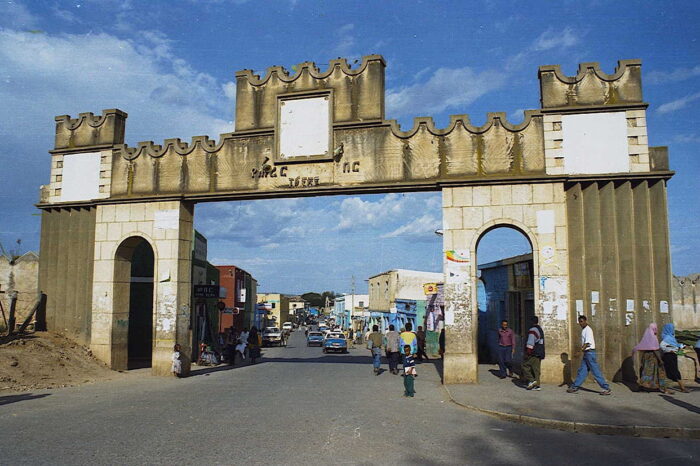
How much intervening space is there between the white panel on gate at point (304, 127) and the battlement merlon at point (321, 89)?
281mm

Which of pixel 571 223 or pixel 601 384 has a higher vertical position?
pixel 571 223

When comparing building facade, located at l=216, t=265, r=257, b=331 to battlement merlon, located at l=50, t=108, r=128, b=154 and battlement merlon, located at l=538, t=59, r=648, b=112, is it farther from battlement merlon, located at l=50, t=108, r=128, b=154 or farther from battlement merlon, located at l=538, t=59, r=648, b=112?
battlement merlon, located at l=538, t=59, r=648, b=112

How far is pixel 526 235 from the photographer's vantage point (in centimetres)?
1450

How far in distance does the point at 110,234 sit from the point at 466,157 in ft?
37.9

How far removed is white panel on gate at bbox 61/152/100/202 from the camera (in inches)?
722

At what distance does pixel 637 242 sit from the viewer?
45.1ft

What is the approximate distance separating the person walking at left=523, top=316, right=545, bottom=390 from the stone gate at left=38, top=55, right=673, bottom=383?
37.4 inches

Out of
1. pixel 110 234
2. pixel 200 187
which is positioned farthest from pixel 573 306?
pixel 110 234

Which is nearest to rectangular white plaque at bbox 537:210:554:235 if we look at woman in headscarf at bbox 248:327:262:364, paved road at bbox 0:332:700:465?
paved road at bbox 0:332:700:465

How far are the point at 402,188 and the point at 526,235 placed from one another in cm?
A: 364

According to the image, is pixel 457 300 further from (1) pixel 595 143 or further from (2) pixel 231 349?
(2) pixel 231 349

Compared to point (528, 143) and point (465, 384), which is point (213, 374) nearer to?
point (465, 384)

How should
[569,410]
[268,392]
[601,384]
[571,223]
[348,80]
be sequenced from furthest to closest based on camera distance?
1. [348,80]
2. [571,223]
3. [268,392]
4. [601,384]
5. [569,410]

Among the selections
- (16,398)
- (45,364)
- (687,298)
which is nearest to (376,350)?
(45,364)
